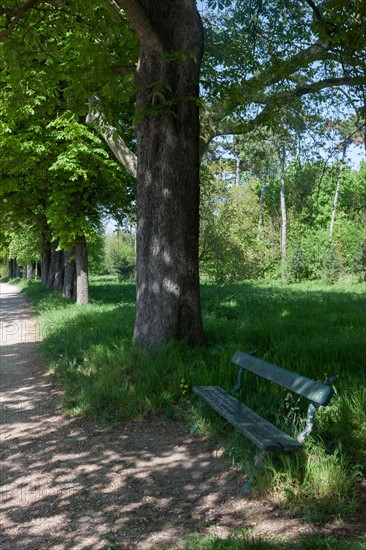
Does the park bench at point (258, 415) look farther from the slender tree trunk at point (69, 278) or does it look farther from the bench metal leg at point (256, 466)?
the slender tree trunk at point (69, 278)

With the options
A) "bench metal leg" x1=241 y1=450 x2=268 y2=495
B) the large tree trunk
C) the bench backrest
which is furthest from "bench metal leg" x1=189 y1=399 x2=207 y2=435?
the large tree trunk

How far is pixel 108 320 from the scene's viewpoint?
40.4 ft

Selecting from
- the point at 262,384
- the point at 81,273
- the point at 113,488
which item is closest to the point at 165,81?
the point at 262,384

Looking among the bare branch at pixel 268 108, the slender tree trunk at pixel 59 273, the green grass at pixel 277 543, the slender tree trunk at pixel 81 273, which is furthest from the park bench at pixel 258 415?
the slender tree trunk at pixel 59 273

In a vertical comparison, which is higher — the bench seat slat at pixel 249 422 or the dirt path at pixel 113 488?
the bench seat slat at pixel 249 422

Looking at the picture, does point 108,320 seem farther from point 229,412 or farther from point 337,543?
point 337,543

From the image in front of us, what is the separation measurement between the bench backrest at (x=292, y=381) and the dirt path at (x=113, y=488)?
32.3 inches

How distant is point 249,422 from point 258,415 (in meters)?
0.26

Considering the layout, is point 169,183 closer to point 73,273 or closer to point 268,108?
point 268,108

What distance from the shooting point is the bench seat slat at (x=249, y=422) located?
12.9 ft

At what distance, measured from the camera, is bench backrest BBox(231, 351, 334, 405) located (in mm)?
3898

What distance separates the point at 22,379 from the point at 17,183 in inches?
438

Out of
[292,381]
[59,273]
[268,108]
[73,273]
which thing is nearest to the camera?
[292,381]

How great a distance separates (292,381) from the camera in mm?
4332
